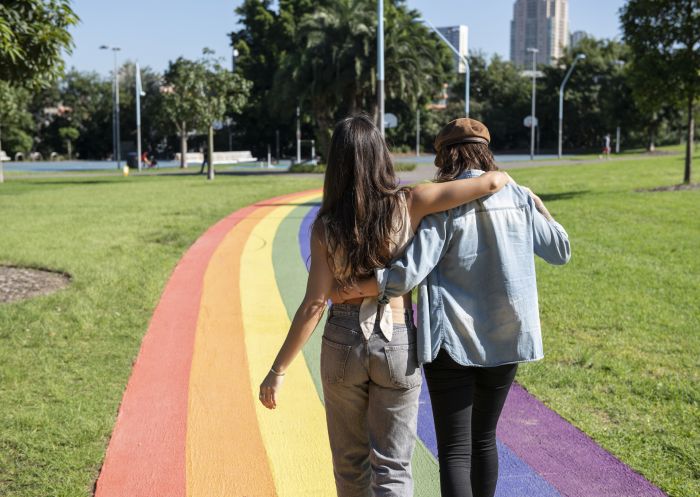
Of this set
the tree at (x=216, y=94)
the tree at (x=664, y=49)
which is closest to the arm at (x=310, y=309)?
the tree at (x=664, y=49)

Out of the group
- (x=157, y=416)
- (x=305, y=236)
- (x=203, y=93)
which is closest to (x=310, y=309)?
(x=157, y=416)

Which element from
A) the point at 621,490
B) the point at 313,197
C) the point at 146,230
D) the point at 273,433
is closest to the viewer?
the point at 621,490

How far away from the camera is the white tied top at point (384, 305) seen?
2719mm

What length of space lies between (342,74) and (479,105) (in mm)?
31370

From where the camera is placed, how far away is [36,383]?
5.40 m

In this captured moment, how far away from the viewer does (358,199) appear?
8.82 feet

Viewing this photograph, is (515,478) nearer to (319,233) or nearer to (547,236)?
(547,236)

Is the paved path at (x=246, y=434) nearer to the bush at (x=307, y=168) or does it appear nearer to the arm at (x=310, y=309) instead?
the arm at (x=310, y=309)

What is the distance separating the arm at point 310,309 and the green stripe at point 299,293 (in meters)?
1.15

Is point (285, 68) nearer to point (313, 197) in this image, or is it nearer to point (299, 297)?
point (313, 197)

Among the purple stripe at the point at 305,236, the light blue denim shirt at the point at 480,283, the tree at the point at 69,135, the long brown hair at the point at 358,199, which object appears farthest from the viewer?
the tree at the point at 69,135

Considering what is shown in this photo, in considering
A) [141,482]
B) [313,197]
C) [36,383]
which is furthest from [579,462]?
[313,197]

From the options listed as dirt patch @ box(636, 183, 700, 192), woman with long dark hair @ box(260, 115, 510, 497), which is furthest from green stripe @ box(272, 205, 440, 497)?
dirt patch @ box(636, 183, 700, 192)

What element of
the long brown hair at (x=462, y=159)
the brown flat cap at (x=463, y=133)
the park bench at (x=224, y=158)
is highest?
the park bench at (x=224, y=158)
